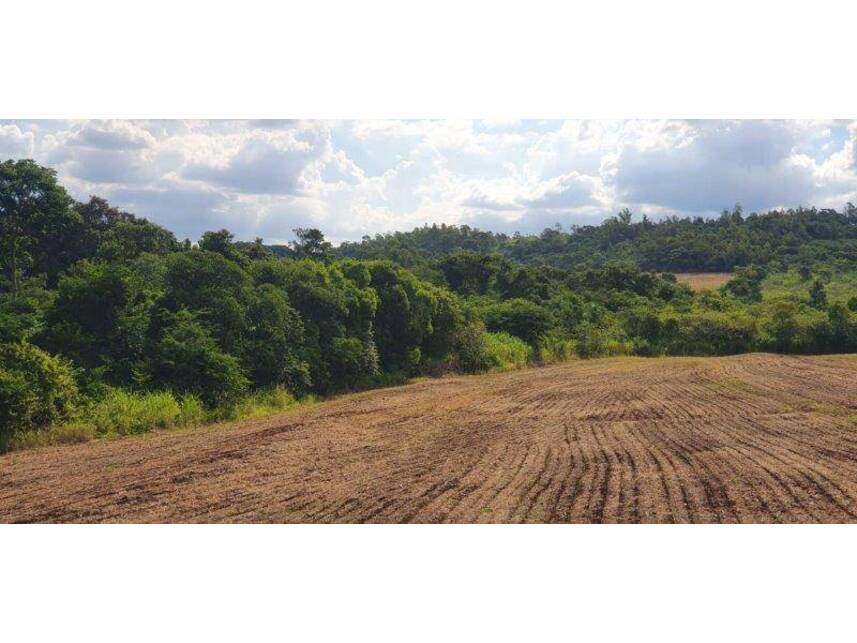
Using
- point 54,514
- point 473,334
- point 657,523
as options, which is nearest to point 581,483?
point 657,523

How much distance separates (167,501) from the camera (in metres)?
8.28

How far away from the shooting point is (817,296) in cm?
3164

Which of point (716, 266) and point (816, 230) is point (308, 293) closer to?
point (816, 230)

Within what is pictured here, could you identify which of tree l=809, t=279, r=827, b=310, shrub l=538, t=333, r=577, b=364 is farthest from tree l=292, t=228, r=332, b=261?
tree l=809, t=279, r=827, b=310

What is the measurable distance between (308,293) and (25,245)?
11.8 metres

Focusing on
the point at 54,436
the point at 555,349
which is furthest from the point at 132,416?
the point at 555,349

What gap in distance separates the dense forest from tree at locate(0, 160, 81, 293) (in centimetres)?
7

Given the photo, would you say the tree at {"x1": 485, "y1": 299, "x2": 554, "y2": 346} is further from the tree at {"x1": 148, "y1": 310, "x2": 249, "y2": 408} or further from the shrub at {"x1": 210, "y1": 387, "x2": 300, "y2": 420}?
the tree at {"x1": 148, "y1": 310, "x2": 249, "y2": 408}

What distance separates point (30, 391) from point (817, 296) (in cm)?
3173

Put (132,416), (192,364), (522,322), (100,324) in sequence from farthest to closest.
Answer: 1. (522,322)
2. (192,364)
3. (100,324)
4. (132,416)

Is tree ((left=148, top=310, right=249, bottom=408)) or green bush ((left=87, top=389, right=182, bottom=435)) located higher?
tree ((left=148, top=310, right=249, bottom=408))

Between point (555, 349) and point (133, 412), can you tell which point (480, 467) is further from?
point (555, 349)

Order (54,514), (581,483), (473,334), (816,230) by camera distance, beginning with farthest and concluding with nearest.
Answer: (816,230)
(473,334)
(581,483)
(54,514)

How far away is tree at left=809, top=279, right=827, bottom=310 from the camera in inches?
1225
